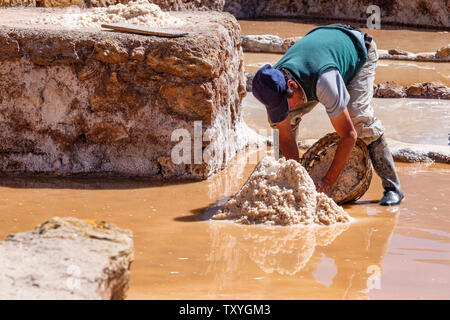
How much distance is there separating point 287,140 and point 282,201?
56 cm

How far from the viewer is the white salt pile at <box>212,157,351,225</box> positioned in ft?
11.3

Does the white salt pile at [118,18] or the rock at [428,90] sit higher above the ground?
the white salt pile at [118,18]

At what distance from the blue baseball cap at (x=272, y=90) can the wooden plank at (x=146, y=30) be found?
42.7 inches

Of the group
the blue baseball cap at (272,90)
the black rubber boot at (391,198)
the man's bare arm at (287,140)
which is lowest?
the black rubber boot at (391,198)

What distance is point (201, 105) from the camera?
14.5ft

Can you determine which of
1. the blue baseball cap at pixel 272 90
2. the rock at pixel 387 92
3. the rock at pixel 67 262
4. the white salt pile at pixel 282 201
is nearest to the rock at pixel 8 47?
the blue baseball cap at pixel 272 90

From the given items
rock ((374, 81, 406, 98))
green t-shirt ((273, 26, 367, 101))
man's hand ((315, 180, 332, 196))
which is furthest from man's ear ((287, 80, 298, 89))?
rock ((374, 81, 406, 98))

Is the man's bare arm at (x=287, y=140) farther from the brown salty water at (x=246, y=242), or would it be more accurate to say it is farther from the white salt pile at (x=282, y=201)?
the brown salty water at (x=246, y=242)

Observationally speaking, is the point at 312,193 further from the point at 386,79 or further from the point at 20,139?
the point at 386,79

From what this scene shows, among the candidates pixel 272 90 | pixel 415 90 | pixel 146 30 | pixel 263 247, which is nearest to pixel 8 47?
pixel 146 30

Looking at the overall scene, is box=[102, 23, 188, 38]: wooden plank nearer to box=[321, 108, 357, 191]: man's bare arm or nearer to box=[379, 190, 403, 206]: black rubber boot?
box=[321, 108, 357, 191]: man's bare arm

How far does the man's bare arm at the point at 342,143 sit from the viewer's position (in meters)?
3.57

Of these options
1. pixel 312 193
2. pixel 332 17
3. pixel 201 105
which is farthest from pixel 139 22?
pixel 332 17

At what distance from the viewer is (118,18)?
198 inches
